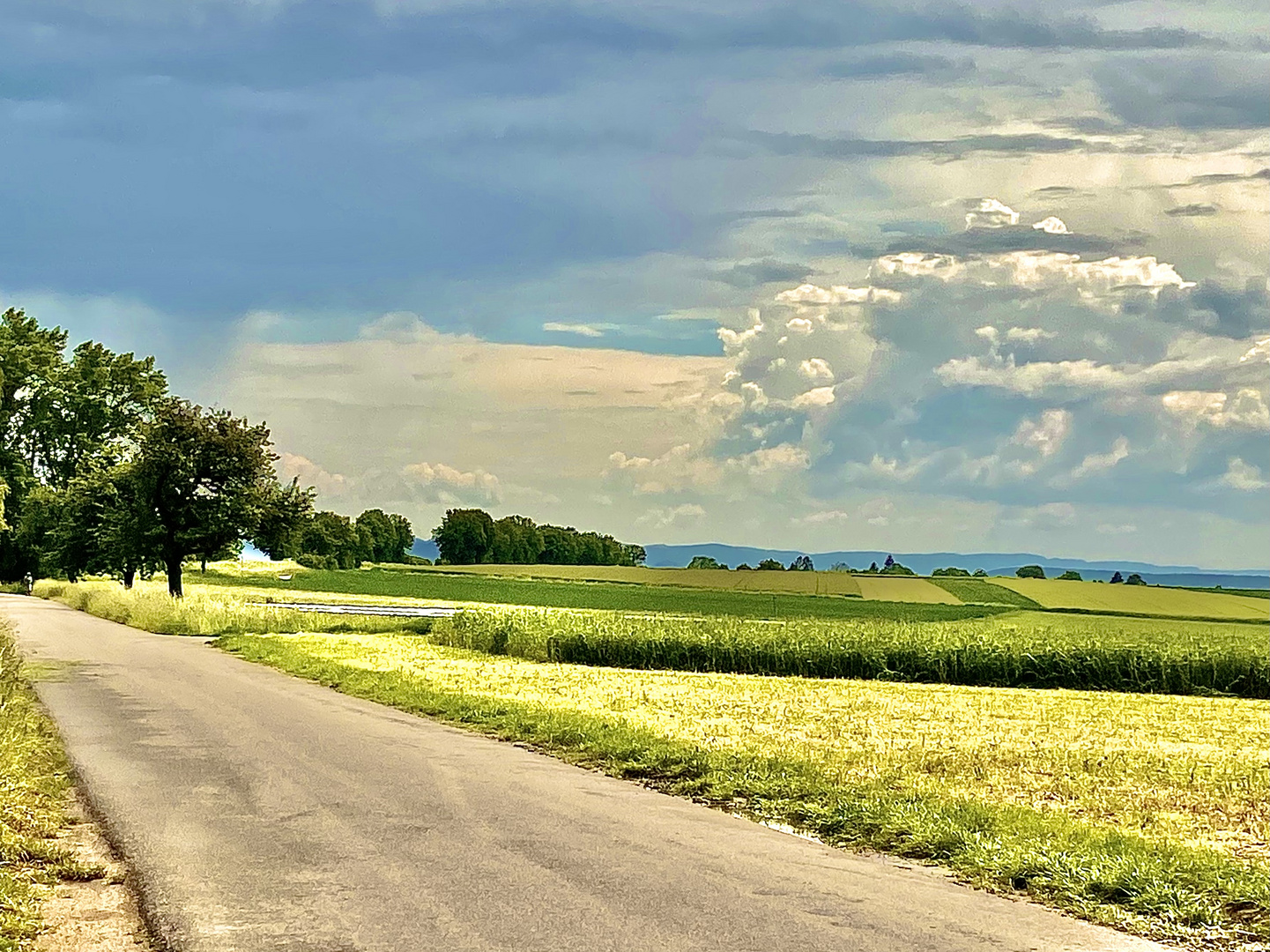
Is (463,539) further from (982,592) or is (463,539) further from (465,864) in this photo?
(465,864)

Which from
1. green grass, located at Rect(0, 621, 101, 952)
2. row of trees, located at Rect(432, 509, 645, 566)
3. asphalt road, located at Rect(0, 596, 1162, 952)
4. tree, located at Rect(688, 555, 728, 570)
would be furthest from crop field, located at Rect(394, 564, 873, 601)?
green grass, located at Rect(0, 621, 101, 952)

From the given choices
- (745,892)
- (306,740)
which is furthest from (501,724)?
(745,892)

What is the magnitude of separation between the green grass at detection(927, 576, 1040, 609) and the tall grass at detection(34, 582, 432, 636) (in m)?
37.9

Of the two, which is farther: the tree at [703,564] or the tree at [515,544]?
the tree at [515,544]

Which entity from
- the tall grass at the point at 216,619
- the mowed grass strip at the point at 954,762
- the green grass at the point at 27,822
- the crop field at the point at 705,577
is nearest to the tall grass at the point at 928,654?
the mowed grass strip at the point at 954,762

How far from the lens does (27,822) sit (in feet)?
33.1

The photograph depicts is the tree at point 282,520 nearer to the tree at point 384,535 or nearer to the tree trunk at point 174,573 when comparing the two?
the tree trunk at point 174,573

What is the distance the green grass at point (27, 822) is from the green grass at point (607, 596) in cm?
3889

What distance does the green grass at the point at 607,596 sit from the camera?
2357 inches

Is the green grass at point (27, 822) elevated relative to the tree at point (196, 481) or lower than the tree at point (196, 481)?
lower

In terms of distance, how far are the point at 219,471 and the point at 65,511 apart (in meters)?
8.75

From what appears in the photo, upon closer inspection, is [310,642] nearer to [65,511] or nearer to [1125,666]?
[1125,666]

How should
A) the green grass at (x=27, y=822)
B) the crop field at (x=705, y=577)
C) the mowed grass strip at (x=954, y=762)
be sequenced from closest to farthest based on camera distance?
1. the green grass at (x=27, y=822)
2. the mowed grass strip at (x=954, y=762)
3. the crop field at (x=705, y=577)

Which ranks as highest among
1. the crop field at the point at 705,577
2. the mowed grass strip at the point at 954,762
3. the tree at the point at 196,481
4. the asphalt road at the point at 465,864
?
the tree at the point at 196,481
